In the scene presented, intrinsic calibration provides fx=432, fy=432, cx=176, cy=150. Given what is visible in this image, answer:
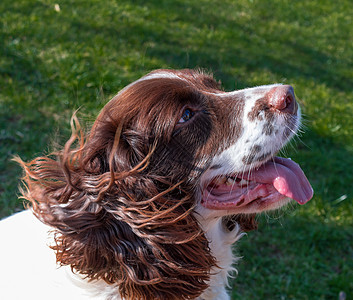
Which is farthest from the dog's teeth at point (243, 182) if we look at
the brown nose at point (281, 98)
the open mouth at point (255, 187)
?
the brown nose at point (281, 98)

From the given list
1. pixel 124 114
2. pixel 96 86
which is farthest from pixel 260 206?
pixel 96 86

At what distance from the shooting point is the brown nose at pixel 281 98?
7.83ft

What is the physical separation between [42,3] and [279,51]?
4.14m

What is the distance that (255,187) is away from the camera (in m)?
2.47

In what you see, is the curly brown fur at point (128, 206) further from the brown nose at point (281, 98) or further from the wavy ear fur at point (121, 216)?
the brown nose at point (281, 98)

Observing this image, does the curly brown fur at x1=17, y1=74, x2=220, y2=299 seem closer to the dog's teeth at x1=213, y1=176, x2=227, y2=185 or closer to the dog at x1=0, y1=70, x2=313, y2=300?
the dog at x1=0, y1=70, x2=313, y2=300

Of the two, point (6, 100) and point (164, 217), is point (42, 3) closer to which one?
point (6, 100)

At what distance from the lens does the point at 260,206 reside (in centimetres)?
247

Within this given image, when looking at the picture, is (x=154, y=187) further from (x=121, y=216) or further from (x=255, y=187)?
(x=255, y=187)

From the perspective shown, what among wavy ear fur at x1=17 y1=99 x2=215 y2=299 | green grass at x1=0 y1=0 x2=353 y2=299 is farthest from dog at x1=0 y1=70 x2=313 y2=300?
green grass at x1=0 y1=0 x2=353 y2=299

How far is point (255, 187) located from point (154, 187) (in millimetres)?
589

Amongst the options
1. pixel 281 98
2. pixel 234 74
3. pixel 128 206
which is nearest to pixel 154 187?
pixel 128 206

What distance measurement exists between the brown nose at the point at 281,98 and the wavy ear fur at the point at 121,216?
2.19 ft

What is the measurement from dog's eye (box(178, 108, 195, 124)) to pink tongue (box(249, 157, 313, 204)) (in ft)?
1.58
